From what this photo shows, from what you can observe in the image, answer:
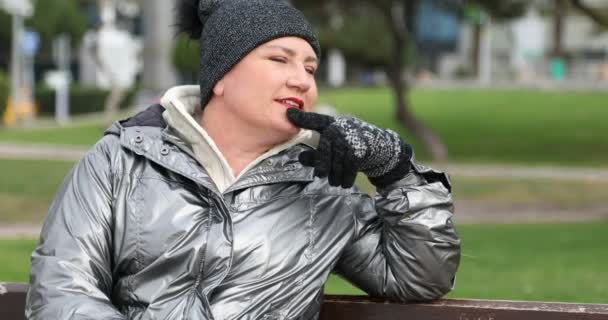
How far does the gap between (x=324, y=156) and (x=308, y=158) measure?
8 cm

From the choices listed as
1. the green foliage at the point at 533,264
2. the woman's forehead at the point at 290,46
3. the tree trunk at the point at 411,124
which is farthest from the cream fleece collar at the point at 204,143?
the tree trunk at the point at 411,124

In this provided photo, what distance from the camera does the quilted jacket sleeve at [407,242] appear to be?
108 inches

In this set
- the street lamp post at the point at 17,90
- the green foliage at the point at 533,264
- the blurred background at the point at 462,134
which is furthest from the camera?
the street lamp post at the point at 17,90

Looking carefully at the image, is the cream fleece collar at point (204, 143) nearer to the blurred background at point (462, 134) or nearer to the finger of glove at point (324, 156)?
the finger of glove at point (324, 156)

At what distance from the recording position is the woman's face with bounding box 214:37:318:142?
2.77 meters

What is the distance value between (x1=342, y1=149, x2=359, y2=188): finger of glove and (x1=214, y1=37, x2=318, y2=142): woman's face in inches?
8.1

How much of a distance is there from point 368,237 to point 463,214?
10079 mm

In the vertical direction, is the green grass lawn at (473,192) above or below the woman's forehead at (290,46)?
below

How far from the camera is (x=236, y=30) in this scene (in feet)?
9.13

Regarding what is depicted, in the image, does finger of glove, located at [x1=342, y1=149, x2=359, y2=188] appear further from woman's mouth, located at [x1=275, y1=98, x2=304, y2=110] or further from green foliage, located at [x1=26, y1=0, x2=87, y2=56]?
green foliage, located at [x1=26, y1=0, x2=87, y2=56]

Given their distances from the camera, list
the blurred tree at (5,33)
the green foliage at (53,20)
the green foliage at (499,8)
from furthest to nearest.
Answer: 1. the green foliage at (53,20)
2. the blurred tree at (5,33)
3. the green foliage at (499,8)

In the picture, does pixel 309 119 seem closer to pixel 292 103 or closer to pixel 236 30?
pixel 292 103

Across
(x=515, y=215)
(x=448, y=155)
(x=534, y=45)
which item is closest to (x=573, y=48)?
(x=534, y=45)

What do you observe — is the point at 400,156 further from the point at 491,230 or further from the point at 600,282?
the point at 491,230
